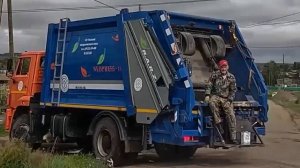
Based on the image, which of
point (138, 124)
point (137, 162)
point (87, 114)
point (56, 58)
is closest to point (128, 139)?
point (138, 124)

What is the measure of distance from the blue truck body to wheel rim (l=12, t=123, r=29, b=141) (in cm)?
88

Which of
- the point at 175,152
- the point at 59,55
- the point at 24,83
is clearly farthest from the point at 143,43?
the point at 24,83

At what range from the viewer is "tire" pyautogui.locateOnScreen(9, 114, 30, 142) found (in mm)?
14370

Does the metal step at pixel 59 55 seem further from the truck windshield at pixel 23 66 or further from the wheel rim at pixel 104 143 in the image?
the wheel rim at pixel 104 143

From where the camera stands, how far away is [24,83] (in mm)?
14578

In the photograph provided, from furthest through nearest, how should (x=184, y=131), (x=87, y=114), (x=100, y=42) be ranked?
(x=87, y=114) → (x=100, y=42) → (x=184, y=131)

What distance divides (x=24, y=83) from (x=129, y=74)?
4.33 m

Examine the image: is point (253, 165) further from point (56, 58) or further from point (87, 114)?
point (56, 58)

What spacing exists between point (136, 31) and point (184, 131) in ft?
7.41

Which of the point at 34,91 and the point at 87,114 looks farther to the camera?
the point at 34,91

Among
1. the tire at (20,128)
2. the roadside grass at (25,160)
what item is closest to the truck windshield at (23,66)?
the tire at (20,128)

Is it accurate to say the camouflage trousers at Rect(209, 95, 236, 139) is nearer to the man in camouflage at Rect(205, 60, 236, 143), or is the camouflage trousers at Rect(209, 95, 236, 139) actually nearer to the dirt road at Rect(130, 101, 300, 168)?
the man in camouflage at Rect(205, 60, 236, 143)

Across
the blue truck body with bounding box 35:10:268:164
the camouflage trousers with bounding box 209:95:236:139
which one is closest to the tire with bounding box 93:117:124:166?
the blue truck body with bounding box 35:10:268:164

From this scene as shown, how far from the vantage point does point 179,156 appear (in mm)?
13500
